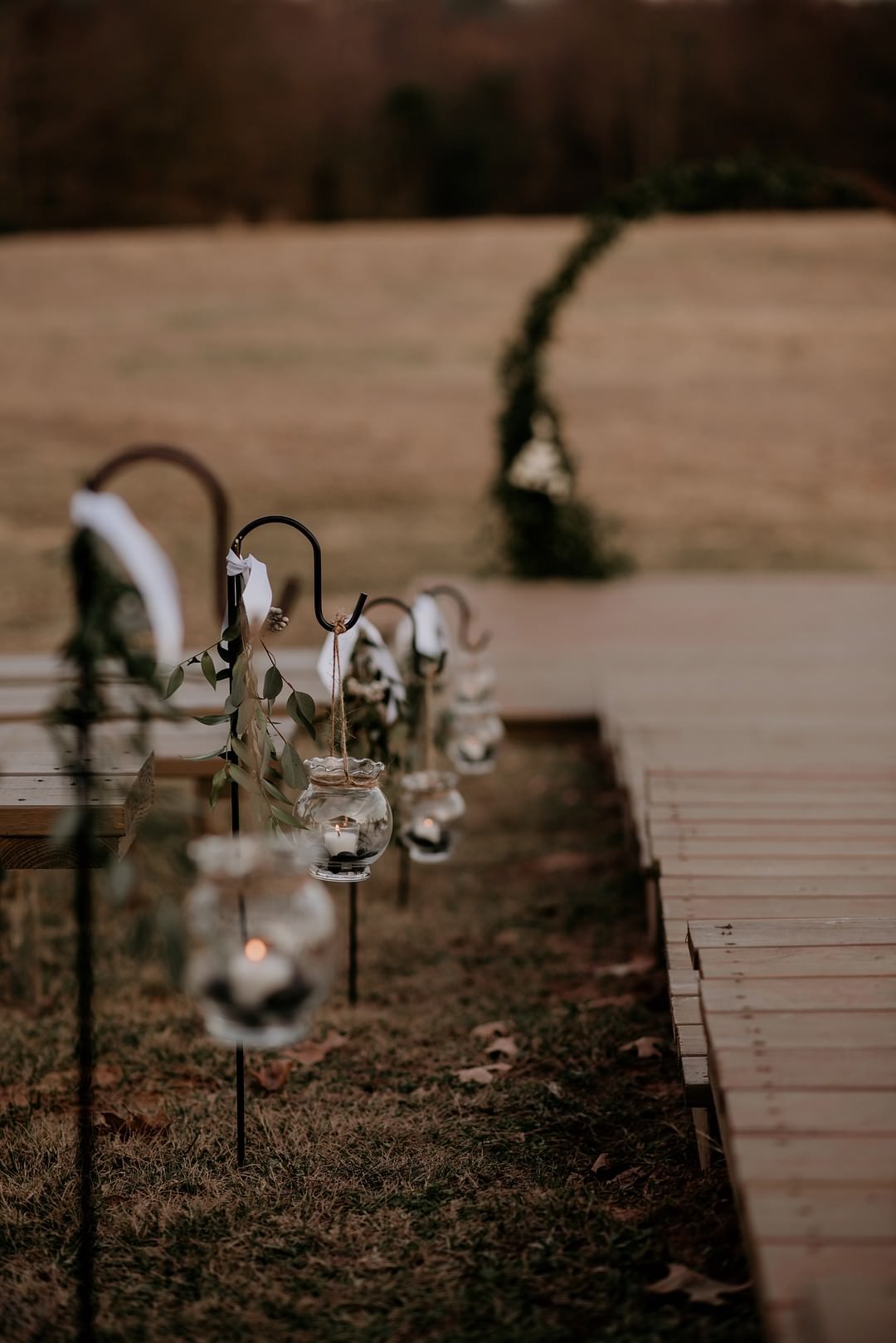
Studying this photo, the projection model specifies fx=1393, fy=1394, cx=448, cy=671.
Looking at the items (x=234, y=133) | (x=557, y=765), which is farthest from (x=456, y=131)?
(x=557, y=765)

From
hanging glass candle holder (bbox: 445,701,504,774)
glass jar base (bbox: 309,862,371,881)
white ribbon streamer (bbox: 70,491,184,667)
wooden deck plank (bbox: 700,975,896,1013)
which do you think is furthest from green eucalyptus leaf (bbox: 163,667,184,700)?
white ribbon streamer (bbox: 70,491,184,667)

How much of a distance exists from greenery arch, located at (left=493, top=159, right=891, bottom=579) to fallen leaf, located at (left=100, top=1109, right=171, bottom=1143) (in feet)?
16.1

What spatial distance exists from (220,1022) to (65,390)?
53.0 ft

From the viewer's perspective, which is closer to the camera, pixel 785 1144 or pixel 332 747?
pixel 785 1144

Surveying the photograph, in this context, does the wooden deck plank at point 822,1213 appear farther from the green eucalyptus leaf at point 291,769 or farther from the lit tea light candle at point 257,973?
the green eucalyptus leaf at point 291,769

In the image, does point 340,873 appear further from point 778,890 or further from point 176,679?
point 778,890

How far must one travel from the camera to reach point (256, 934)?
5.46 feet

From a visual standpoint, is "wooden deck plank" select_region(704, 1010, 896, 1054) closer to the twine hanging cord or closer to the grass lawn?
the grass lawn

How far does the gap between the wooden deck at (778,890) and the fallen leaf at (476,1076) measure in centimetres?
52

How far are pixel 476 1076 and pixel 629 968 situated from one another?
2.48 feet

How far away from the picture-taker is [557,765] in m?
5.81

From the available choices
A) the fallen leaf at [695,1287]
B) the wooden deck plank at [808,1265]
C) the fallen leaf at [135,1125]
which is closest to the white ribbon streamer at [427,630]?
the fallen leaf at [135,1125]

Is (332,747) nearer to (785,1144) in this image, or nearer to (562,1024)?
(785,1144)

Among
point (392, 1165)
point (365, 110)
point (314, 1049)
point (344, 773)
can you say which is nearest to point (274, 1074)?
point (314, 1049)
